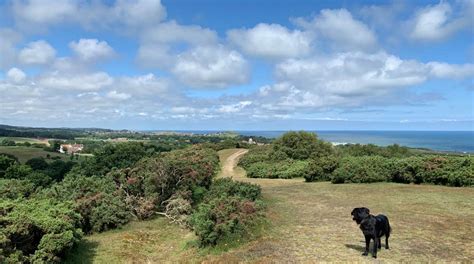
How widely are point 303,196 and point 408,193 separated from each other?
179 inches

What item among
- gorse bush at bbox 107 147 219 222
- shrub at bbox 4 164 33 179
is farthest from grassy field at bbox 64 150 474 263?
shrub at bbox 4 164 33 179

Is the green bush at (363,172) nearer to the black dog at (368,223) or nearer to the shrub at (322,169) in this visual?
the shrub at (322,169)

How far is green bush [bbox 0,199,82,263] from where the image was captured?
7876 mm

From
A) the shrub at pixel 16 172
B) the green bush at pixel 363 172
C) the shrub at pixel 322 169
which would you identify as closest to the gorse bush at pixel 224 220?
the green bush at pixel 363 172

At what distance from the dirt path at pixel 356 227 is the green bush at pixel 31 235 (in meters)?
3.92

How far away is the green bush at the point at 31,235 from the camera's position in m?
7.88

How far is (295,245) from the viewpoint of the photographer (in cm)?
909

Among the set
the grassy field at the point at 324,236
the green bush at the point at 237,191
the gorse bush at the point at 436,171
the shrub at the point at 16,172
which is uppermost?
the gorse bush at the point at 436,171

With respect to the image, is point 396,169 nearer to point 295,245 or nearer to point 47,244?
point 295,245

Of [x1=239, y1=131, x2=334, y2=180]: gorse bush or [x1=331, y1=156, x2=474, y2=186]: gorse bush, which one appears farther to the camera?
[x1=239, y1=131, x2=334, y2=180]: gorse bush

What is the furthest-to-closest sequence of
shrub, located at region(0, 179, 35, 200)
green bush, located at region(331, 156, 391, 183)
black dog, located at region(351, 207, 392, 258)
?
green bush, located at region(331, 156, 391, 183)
shrub, located at region(0, 179, 35, 200)
black dog, located at region(351, 207, 392, 258)

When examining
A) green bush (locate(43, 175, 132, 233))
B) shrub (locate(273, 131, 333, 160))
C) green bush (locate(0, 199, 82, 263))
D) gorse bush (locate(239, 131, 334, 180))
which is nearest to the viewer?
green bush (locate(0, 199, 82, 263))

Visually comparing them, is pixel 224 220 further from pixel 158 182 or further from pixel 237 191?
pixel 158 182

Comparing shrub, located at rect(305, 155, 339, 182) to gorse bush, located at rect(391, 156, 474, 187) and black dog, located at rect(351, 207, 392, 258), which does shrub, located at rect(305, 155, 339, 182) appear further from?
black dog, located at rect(351, 207, 392, 258)
